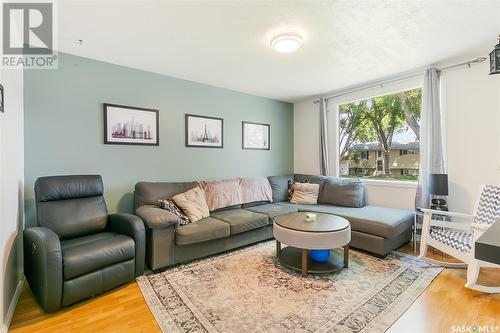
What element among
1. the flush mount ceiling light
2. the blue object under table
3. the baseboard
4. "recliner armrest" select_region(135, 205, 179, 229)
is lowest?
the baseboard

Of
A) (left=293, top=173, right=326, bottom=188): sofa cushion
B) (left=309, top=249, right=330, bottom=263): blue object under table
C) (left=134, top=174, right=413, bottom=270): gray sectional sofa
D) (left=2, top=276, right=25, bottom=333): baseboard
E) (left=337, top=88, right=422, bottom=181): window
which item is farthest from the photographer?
(left=293, top=173, right=326, bottom=188): sofa cushion

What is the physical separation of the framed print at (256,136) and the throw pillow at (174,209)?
189 centimetres

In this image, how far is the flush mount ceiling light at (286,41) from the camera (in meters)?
2.31

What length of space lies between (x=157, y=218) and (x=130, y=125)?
1431 millimetres

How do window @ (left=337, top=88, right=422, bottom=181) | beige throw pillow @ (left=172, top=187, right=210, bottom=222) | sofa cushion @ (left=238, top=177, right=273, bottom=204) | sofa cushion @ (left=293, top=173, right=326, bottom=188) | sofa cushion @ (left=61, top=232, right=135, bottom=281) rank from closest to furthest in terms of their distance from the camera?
sofa cushion @ (left=61, top=232, right=135, bottom=281)
beige throw pillow @ (left=172, top=187, right=210, bottom=222)
window @ (left=337, top=88, right=422, bottom=181)
sofa cushion @ (left=238, top=177, right=273, bottom=204)
sofa cushion @ (left=293, top=173, right=326, bottom=188)

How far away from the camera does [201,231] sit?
2689 millimetres

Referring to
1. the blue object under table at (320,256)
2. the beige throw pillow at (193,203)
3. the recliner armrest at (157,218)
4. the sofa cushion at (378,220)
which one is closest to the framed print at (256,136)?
the beige throw pillow at (193,203)

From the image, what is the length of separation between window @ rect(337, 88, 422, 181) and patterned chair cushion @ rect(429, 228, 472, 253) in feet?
4.16

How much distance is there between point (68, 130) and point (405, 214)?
4.31 meters

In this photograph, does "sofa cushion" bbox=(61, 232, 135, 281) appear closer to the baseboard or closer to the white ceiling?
the baseboard

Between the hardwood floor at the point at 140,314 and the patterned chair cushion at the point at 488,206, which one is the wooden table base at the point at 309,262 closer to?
the hardwood floor at the point at 140,314

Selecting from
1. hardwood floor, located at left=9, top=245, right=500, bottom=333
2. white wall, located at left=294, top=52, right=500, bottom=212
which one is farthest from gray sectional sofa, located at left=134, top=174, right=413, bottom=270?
white wall, located at left=294, top=52, right=500, bottom=212

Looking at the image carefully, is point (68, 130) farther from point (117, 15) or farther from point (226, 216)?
point (226, 216)

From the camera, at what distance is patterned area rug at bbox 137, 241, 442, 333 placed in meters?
1.73
